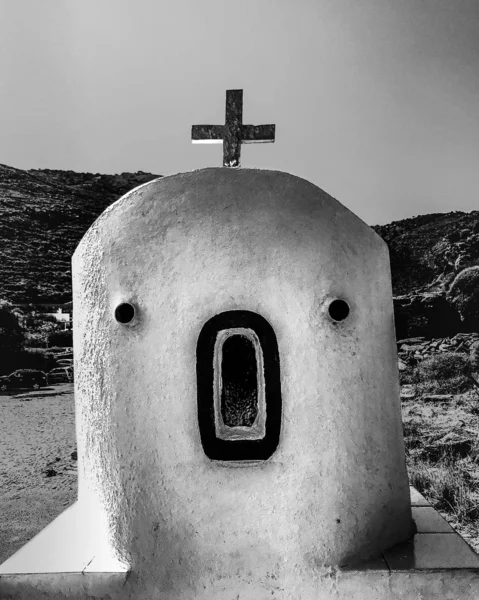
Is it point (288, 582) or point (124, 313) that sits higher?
point (124, 313)

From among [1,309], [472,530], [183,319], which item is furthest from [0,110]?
[472,530]

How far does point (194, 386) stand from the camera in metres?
1.81

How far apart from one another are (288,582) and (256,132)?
189 cm

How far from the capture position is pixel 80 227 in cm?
812

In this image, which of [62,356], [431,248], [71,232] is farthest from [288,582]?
[71,232]

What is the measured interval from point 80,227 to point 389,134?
4448 mm

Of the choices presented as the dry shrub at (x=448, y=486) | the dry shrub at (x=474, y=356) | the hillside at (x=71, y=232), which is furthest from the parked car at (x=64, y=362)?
the dry shrub at (x=474, y=356)

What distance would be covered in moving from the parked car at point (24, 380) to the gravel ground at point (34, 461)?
9 centimetres

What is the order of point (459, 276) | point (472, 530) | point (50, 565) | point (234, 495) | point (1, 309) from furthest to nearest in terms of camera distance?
point (459, 276) < point (1, 309) < point (472, 530) < point (50, 565) < point (234, 495)

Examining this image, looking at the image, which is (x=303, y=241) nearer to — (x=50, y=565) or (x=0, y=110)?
(x=50, y=565)

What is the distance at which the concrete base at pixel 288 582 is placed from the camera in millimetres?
1773

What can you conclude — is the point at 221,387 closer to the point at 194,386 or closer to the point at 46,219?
the point at 194,386

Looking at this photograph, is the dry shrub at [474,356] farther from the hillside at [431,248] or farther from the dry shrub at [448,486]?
the dry shrub at [448,486]

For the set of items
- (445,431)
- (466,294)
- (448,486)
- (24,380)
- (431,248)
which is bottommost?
(448,486)
